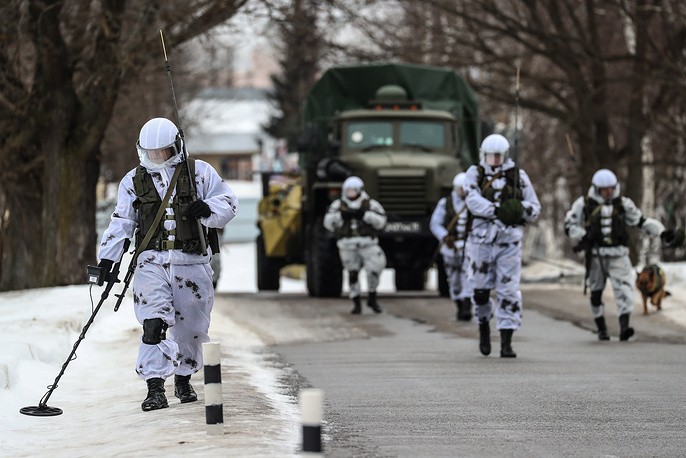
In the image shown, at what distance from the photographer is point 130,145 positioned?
4709 cm

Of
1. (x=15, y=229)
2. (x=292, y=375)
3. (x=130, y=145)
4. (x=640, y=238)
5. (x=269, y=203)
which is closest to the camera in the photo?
(x=292, y=375)

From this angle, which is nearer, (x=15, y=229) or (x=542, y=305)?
(x=542, y=305)

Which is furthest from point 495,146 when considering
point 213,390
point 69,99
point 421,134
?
point 421,134

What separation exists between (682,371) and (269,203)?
1690cm

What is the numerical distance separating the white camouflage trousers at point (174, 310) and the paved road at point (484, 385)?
100 cm

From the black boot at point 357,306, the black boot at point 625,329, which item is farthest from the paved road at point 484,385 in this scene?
the black boot at point 357,306

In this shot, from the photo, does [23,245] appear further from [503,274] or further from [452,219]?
[503,274]

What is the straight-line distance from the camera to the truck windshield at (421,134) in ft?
88.6

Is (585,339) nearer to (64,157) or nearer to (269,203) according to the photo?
(64,157)

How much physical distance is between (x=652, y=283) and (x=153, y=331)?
448 inches

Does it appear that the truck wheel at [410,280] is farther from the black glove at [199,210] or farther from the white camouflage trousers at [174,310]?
the black glove at [199,210]

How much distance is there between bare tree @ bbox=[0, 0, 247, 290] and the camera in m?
23.7

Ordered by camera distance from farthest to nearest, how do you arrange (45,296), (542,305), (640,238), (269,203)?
(640,238)
(269,203)
(542,305)
(45,296)

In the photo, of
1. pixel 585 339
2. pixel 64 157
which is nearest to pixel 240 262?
pixel 64 157
